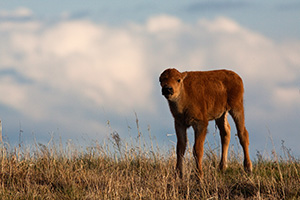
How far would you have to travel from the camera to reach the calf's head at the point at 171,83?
30.2 feet

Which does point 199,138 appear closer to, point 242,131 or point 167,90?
point 167,90

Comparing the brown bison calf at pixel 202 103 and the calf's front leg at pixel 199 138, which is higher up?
the brown bison calf at pixel 202 103

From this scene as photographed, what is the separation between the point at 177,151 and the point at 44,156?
2.97 meters

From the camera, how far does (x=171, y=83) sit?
366 inches

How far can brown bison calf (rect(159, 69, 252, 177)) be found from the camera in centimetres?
968

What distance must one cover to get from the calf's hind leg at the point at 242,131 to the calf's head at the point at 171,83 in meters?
1.82

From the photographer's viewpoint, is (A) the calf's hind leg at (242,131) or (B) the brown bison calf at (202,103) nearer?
(B) the brown bison calf at (202,103)

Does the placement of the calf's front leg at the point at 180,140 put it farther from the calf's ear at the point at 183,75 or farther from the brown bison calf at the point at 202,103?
the calf's ear at the point at 183,75

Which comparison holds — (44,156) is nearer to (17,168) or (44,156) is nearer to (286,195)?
(17,168)

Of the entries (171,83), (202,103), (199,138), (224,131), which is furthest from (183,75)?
(224,131)

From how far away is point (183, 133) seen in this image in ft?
33.0

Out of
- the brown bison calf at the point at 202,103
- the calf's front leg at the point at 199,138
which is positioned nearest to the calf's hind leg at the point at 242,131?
the brown bison calf at the point at 202,103

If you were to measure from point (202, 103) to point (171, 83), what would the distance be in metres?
1.05

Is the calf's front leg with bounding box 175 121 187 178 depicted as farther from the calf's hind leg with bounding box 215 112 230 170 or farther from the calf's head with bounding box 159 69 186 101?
the calf's hind leg with bounding box 215 112 230 170
